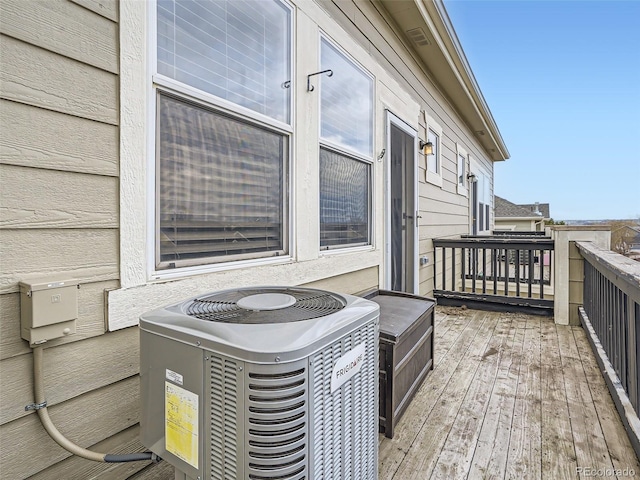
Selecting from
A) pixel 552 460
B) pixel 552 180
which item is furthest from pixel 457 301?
pixel 552 180

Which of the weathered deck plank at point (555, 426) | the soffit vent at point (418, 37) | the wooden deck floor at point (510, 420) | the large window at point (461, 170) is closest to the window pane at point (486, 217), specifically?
the large window at point (461, 170)

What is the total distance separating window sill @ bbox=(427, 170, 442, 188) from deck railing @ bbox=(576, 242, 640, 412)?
2055 millimetres

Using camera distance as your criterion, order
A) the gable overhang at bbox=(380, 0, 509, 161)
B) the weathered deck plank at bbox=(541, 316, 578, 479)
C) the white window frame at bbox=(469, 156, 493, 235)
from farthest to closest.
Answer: the white window frame at bbox=(469, 156, 493, 235)
the gable overhang at bbox=(380, 0, 509, 161)
the weathered deck plank at bbox=(541, 316, 578, 479)

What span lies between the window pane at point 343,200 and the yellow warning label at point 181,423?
1.58 m

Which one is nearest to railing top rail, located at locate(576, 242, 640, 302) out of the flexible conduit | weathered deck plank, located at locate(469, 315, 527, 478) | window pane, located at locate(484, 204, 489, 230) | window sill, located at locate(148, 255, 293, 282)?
weathered deck plank, located at locate(469, 315, 527, 478)

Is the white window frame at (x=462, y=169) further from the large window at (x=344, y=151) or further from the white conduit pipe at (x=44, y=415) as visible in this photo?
the white conduit pipe at (x=44, y=415)

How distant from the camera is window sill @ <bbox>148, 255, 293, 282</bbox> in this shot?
52.1 inches

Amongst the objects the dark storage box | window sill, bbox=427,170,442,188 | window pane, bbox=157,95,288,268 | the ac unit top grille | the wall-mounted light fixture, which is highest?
the wall-mounted light fixture

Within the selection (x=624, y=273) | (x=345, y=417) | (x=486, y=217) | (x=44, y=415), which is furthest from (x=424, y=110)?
(x=486, y=217)

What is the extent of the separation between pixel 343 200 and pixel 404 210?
1.65 meters

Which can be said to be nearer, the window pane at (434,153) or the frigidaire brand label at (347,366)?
the frigidaire brand label at (347,366)

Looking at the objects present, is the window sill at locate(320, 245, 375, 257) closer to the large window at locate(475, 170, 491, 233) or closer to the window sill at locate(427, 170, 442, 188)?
the window sill at locate(427, 170, 442, 188)

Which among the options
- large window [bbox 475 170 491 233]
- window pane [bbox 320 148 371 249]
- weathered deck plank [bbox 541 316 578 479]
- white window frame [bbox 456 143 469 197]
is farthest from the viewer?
large window [bbox 475 170 491 233]

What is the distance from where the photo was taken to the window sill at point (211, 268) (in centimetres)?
132
